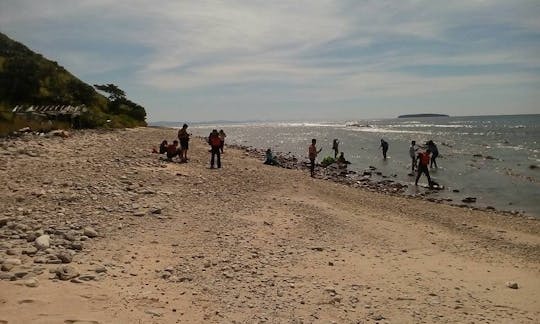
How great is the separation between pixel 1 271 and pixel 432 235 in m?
10.7

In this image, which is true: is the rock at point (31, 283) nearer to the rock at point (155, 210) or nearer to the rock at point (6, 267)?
the rock at point (6, 267)

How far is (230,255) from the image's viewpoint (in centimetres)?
906

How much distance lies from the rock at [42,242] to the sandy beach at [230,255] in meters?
0.03

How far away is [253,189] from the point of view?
16078 millimetres

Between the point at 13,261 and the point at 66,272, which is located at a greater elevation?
the point at 13,261

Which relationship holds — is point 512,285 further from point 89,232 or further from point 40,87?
point 40,87

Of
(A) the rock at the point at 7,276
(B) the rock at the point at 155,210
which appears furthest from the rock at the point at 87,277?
(B) the rock at the point at 155,210

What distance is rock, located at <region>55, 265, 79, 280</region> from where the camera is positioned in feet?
22.2

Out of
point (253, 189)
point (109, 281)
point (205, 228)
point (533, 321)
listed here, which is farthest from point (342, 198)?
point (109, 281)

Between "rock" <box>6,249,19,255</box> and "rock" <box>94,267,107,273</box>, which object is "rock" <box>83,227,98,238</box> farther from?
"rock" <box>94,267,107,273</box>

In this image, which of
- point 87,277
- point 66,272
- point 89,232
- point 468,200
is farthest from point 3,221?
point 468,200

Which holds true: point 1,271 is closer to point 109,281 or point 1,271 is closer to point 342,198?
point 109,281

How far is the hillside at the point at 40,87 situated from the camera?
3325 cm

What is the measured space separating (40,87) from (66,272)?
3279 centimetres
